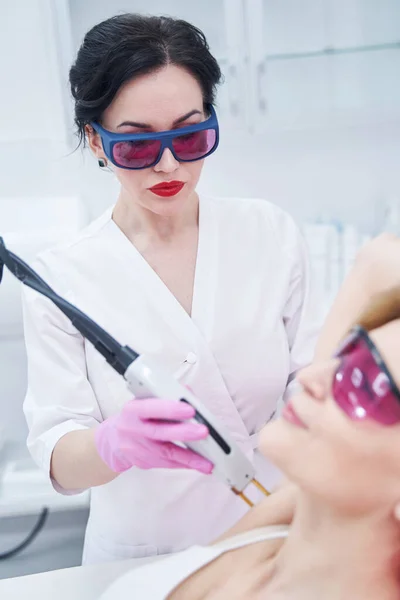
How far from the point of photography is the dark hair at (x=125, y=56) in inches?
36.7

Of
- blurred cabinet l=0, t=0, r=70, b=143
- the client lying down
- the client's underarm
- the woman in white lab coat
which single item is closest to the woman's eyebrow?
the woman in white lab coat

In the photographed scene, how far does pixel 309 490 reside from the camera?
61cm

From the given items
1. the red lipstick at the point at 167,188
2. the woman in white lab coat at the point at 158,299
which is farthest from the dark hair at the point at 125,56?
the red lipstick at the point at 167,188

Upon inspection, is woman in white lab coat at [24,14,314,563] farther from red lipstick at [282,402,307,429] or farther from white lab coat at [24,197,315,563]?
red lipstick at [282,402,307,429]

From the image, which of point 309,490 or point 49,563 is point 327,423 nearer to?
point 309,490

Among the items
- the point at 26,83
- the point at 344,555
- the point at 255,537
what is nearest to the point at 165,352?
the point at 255,537

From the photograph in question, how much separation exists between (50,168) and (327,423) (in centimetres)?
157

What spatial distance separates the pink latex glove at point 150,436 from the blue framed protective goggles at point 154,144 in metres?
0.38

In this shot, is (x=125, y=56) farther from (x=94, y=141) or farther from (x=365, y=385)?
(x=365, y=385)

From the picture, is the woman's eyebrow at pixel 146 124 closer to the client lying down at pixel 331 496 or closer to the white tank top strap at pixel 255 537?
the client lying down at pixel 331 496

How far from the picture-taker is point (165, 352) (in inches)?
40.1

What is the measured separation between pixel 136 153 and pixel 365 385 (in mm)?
547

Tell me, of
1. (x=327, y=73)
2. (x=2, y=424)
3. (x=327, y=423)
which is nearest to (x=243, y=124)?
(x=327, y=73)

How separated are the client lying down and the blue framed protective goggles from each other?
1.27ft
